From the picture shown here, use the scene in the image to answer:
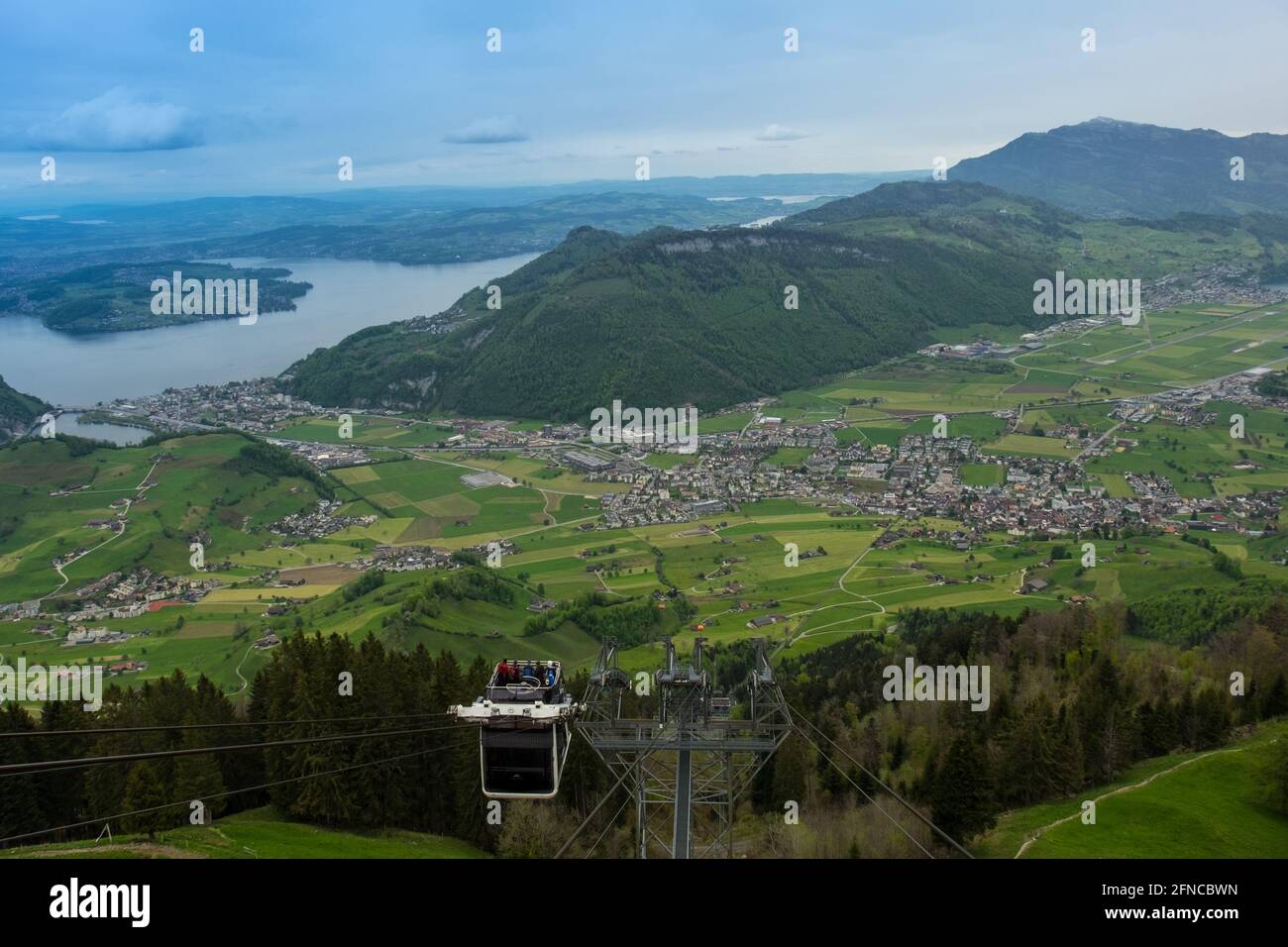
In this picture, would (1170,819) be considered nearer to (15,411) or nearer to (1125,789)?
(1125,789)

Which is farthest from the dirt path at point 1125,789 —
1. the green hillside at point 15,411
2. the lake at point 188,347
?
the lake at point 188,347

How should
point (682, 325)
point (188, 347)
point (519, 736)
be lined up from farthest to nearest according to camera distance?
point (188, 347)
point (682, 325)
point (519, 736)

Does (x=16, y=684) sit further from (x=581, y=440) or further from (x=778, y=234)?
(x=778, y=234)

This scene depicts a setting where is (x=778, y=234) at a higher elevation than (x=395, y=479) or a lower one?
higher

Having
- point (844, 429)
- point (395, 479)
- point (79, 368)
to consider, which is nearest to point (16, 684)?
point (395, 479)

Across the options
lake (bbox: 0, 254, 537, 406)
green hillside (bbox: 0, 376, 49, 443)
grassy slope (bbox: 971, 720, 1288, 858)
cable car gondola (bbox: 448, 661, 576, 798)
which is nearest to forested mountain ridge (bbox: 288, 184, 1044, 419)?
lake (bbox: 0, 254, 537, 406)

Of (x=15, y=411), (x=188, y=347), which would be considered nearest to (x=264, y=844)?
(x=15, y=411)
